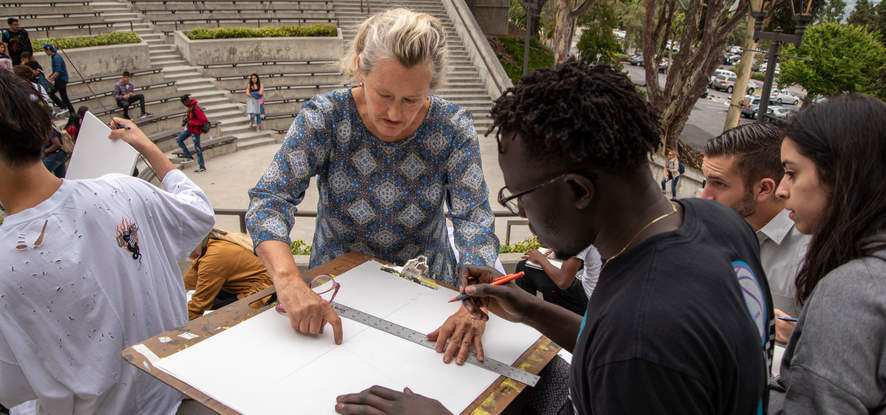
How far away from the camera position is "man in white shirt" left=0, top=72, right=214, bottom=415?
162 centimetres

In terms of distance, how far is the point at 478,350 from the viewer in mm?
1682

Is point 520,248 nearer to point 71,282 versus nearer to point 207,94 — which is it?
point 71,282

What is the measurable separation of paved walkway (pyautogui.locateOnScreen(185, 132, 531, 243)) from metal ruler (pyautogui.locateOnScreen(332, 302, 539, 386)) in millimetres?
5983

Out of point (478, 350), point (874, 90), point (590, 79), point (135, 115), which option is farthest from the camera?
point (874, 90)

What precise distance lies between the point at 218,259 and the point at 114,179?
1572mm

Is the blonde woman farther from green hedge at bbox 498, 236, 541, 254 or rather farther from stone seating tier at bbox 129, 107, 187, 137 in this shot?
stone seating tier at bbox 129, 107, 187, 137

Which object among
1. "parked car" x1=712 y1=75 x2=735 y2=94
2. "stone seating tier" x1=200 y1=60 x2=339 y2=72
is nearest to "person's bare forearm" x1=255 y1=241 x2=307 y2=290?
"stone seating tier" x1=200 y1=60 x2=339 y2=72

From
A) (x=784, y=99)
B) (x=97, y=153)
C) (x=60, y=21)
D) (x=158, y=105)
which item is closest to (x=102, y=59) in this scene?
(x=158, y=105)

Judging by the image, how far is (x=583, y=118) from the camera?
42.4 inches

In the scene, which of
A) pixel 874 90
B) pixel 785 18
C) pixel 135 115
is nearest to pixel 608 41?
pixel 785 18

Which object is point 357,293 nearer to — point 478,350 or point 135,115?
point 478,350

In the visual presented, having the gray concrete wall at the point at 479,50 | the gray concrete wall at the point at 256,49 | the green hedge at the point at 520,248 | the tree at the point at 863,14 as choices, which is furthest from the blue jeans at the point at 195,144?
the tree at the point at 863,14

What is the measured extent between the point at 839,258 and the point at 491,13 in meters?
27.2

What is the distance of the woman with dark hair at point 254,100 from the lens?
1362 cm
